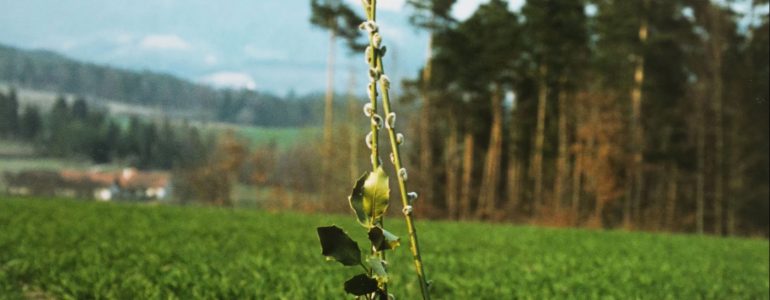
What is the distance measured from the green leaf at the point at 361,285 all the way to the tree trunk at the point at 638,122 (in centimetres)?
2653

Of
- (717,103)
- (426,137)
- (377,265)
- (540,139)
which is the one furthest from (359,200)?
(540,139)

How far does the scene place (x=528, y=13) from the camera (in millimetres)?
28344

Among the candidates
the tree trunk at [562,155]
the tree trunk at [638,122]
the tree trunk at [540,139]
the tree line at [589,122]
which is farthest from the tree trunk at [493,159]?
the tree trunk at [638,122]

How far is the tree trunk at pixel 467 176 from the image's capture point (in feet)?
96.5

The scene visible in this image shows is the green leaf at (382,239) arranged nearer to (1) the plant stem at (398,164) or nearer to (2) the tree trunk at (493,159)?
(1) the plant stem at (398,164)

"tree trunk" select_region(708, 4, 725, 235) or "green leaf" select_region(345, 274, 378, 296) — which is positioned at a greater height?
"tree trunk" select_region(708, 4, 725, 235)

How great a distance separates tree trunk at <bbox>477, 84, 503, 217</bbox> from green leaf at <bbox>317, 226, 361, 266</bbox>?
28114mm

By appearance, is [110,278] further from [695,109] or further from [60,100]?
[60,100]

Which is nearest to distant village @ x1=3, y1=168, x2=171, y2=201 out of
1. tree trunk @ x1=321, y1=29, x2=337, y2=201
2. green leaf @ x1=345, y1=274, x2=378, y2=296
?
tree trunk @ x1=321, y1=29, x2=337, y2=201

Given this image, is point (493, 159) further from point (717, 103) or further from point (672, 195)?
point (717, 103)

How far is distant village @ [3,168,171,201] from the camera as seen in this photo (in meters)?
32.8

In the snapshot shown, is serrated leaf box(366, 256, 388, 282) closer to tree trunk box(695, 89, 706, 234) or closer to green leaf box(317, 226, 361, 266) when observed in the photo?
green leaf box(317, 226, 361, 266)

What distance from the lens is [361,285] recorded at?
1824mm

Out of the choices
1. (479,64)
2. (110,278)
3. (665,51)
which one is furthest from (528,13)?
(110,278)
